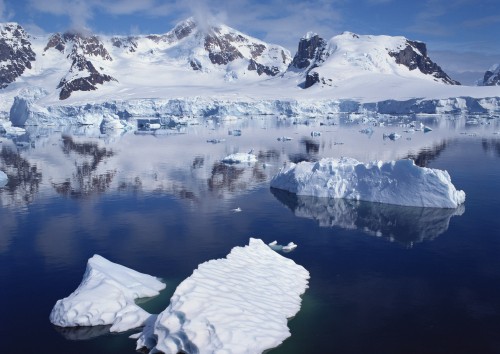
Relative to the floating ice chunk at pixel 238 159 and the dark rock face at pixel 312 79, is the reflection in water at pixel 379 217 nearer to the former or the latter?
the floating ice chunk at pixel 238 159

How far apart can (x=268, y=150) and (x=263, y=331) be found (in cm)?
4825

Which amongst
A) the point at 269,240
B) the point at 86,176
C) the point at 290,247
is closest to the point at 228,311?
the point at 290,247

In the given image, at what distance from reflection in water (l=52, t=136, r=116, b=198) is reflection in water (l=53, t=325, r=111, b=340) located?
21.6 metres

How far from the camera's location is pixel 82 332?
600 inches

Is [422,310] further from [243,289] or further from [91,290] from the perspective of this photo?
[91,290]

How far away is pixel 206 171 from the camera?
45.3 metres

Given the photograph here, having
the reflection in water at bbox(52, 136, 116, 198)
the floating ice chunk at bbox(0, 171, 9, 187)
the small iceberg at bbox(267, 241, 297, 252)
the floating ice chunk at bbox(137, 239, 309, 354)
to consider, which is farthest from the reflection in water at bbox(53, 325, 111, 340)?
the floating ice chunk at bbox(0, 171, 9, 187)

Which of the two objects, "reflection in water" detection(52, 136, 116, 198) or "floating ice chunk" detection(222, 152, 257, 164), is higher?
"floating ice chunk" detection(222, 152, 257, 164)

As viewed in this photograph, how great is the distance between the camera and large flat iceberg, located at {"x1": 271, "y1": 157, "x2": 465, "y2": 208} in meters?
30.1

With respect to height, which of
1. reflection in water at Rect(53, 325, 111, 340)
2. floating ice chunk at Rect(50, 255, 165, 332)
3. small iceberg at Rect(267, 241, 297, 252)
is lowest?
reflection in water at Rect(53, 325, 111, 340)

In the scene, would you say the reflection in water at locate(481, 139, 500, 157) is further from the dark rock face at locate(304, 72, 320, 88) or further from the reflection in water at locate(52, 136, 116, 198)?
the dark rock face at locate(304, 72, 320, 88)

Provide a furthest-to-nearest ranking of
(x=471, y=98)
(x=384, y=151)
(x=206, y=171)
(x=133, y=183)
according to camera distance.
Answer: (x=471, y=98)
(x=384, y=151)
(x=206, y=171)
(x=133, y=183)

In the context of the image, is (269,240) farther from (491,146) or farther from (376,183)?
(491,146)

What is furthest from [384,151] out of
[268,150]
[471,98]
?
[471,98]
